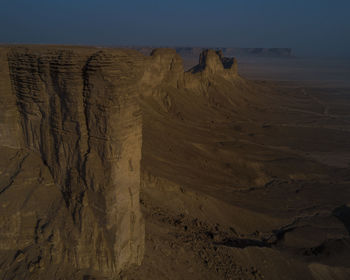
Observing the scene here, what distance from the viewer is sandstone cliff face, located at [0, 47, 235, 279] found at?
5.36 metres

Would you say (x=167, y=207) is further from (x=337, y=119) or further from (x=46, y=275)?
(x=337, y=119)

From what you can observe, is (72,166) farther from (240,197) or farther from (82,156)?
(240,197)

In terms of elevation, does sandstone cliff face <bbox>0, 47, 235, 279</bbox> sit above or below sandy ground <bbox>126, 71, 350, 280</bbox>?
above

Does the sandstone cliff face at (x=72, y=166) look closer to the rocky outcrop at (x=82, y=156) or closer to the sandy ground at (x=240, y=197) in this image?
the rocky outcrop at (x=82, y=156)

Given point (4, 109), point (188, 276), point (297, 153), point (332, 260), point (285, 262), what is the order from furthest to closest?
point (297, 153) < point (332, 260) < point (285, 262) < point (188, 276) < point (4, 109)

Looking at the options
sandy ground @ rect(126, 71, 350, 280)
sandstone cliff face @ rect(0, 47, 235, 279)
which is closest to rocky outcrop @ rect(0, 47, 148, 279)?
sandstone cliff face @ rect(0, 47, 235, 279)

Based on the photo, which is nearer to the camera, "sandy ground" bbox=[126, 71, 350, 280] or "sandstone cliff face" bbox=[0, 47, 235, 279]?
"sandstone cliff face" bbox=[0, 47, 235, 279]

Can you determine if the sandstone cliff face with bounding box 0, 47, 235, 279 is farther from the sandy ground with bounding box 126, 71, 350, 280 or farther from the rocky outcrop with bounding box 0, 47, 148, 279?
the sandy ground with bounding box 126, 71, 350, 280

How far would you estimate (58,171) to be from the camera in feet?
20.0

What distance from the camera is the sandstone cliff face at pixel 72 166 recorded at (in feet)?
17.6


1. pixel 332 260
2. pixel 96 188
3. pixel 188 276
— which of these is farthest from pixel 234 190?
pixel 96 188

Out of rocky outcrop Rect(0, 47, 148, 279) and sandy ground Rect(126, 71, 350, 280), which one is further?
sandy ground Rect(126, 71, 350, 280)

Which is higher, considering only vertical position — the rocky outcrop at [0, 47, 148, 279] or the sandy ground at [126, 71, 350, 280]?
the rocky outcrop at [0, 47, 148, 279]

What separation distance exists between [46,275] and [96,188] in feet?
6.11
